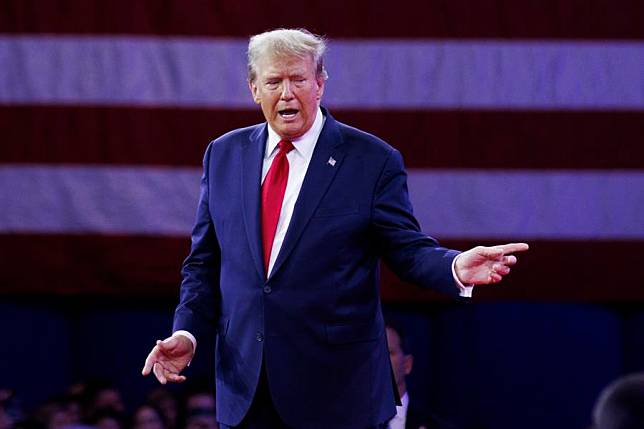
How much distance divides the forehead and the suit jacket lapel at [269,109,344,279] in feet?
0.45

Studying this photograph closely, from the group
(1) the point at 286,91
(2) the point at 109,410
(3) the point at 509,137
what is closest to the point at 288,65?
(1) the point at 286,91

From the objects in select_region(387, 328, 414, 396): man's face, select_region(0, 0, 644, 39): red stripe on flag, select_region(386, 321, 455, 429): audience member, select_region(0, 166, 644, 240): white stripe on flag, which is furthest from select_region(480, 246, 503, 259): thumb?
select_region(0, 0, 644, 39): red stripe on flag

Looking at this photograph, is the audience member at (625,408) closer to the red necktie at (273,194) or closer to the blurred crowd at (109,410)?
the red necktie at (273,194)

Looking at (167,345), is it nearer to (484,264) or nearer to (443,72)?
(484,264)

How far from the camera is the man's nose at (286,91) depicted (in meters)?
2.20

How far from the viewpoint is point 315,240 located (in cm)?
216

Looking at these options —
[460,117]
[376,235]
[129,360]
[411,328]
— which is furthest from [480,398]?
[376,235]

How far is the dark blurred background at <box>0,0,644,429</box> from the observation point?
419cm

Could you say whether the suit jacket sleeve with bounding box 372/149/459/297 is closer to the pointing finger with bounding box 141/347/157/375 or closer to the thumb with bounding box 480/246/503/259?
the thumb with bounding box 480/246/503/259

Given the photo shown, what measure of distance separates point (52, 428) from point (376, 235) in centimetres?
195

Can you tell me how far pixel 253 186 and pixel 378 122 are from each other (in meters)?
2.02

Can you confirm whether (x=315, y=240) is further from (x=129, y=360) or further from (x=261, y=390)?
(x=129, y=360)

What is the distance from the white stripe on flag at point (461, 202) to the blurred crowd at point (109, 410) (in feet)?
1.91

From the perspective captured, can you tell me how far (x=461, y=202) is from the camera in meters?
4.19
